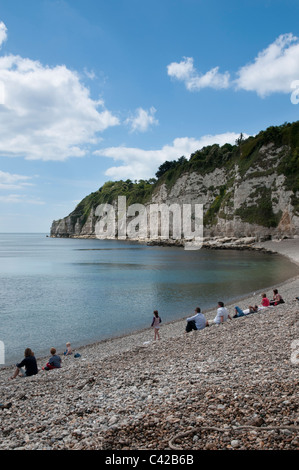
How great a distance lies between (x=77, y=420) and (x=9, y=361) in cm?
1118
